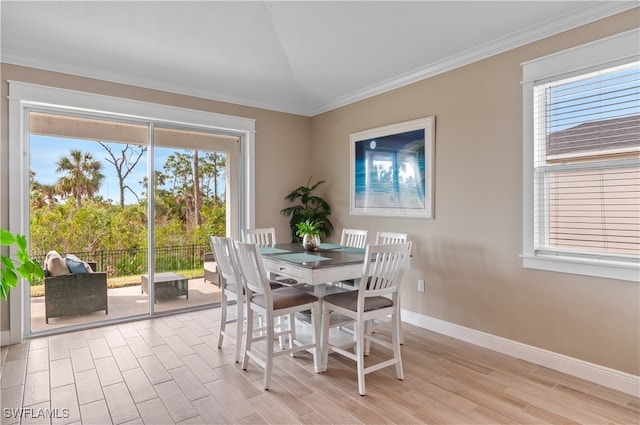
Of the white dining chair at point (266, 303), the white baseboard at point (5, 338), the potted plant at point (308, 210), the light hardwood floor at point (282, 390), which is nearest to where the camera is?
the light hardwood floor at point (282, 390)

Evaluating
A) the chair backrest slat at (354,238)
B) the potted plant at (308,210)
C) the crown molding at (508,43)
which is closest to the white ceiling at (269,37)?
the crown molding at (508,43)

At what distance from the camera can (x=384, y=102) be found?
431 cm

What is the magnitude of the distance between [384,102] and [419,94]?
1.64 ft

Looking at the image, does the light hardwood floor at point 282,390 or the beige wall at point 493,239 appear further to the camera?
the beige wall at point 493,239

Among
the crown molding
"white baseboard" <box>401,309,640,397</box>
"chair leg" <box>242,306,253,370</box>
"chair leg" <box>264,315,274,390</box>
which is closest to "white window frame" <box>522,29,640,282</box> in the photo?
the crown molding

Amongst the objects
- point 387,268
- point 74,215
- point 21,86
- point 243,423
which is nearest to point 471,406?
point 387,268

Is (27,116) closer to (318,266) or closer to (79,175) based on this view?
(79,175)

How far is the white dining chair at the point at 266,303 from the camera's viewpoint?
259cm

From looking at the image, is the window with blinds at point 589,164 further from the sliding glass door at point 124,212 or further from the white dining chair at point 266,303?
the sliding glass door at point 124,212

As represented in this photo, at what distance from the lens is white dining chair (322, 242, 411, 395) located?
2.52 metres

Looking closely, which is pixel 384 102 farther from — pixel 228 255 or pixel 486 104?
pixel 228 255

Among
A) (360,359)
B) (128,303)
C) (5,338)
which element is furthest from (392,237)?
(5,338)

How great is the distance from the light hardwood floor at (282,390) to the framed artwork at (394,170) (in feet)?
4.94

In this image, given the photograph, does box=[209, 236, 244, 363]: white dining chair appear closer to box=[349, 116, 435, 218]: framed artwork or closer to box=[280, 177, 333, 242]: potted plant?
box=[280, 177, 333, 242]: potted plant
